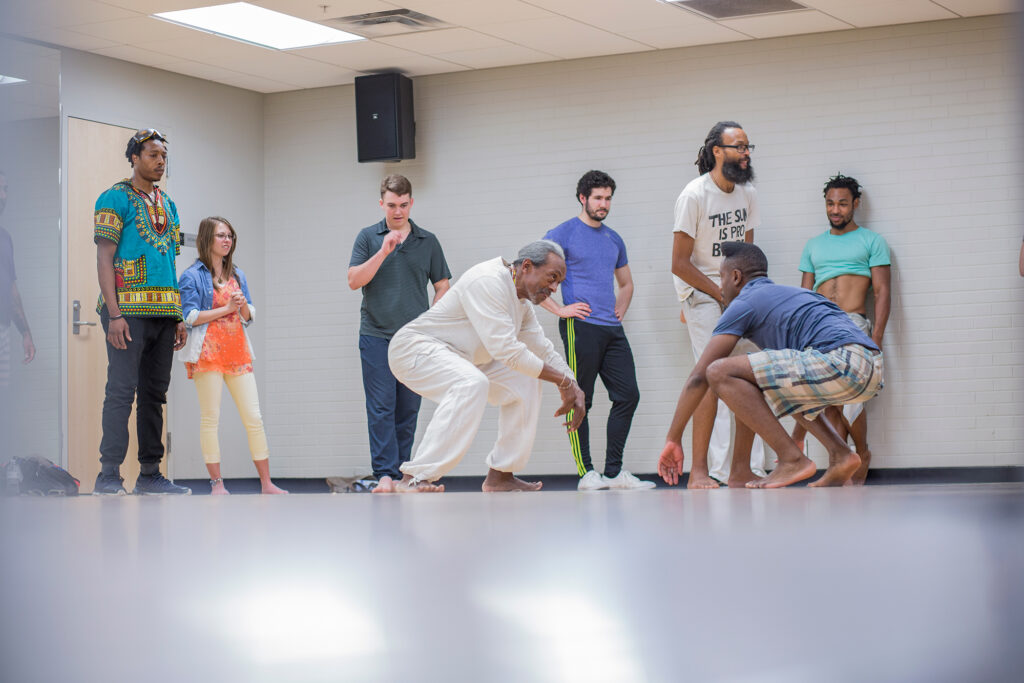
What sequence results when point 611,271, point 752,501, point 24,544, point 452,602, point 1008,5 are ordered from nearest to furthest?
point 1008,5 → point 24,544 → point 452,602 → point 752,501 → point 611,271

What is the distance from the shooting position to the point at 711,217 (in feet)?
19.3

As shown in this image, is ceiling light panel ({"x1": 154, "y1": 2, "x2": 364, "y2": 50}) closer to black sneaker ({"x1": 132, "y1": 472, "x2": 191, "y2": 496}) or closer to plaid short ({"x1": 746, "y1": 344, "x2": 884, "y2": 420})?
black sneaker ({"x1": 132, "y1": 472, "x2": 191, "y2": 496})

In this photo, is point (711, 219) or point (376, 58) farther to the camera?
point (376, 58)

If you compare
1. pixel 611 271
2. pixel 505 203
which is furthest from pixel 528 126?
pixel 611 271

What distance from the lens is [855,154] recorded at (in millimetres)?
7195

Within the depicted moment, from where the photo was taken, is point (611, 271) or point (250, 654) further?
point (611, 271)

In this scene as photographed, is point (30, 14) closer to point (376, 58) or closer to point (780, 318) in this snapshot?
point (780, 318)

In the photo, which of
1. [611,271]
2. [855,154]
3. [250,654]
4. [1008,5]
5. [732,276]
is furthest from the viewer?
[855,154]

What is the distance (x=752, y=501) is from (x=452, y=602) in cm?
189

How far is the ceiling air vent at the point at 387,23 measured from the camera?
6.72 meters

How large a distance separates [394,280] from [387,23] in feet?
5.57

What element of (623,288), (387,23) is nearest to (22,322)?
(623,288)

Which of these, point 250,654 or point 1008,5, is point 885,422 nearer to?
point 250,654

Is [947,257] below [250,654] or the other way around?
the other way around
